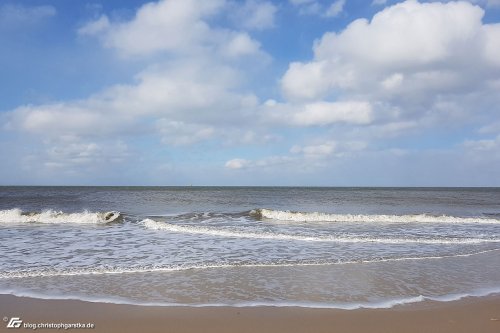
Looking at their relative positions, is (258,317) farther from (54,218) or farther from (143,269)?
(54,218)

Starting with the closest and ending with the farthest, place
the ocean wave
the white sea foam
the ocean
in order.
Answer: the white sea foam → the ocean → the ocean wave

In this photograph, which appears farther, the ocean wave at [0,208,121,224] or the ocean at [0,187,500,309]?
the ocean wave at [0,208,121,224]

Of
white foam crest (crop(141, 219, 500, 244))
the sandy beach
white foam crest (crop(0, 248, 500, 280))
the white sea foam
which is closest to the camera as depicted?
the sandy beach

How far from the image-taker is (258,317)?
6.49 meters

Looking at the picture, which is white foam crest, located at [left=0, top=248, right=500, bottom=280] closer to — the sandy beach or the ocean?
the ocean

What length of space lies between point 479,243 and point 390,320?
11249mm

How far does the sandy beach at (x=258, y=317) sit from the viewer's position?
19.7 feet

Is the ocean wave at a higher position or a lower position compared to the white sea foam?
lower

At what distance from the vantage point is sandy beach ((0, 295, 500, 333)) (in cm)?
602

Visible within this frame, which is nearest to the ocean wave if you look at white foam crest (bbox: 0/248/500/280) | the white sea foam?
white foam crest (bbox: 0/248/500/280)

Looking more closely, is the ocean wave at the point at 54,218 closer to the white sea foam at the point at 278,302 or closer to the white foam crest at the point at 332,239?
the white foam crest at the point at 332,239

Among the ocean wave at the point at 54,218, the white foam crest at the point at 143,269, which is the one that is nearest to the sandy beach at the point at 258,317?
the white foam crest at the point at 143,269

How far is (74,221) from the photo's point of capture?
2341 cm

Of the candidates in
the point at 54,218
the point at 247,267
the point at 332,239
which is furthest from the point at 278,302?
the point at 54,218
